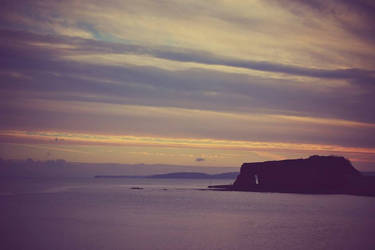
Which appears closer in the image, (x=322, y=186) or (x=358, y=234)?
(x=358, y=234)

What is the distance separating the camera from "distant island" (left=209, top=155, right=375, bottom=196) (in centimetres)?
11338

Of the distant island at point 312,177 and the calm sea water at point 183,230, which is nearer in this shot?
the calm sea water at point 183,230

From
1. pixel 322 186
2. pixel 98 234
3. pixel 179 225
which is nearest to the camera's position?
pixel 98 234

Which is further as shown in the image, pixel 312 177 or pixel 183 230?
pixel 312 177

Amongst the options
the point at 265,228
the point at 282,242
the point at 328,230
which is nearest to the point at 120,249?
the point at 282,242

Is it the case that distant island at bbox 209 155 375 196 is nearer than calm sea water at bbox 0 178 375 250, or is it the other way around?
calm sea water at bbox 0 178 375 250

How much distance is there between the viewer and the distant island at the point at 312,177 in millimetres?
113375

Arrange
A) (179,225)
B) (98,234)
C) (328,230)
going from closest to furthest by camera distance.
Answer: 1. (98,234)
2. (328,230)
3. (179,225)

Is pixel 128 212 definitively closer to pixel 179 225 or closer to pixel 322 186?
pixel 179 225

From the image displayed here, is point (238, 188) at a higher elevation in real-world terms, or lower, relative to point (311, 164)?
lower

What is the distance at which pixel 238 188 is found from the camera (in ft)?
462

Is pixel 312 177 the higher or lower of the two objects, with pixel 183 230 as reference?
higher

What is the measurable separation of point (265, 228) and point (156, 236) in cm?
1364

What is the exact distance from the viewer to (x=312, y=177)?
119 metres
